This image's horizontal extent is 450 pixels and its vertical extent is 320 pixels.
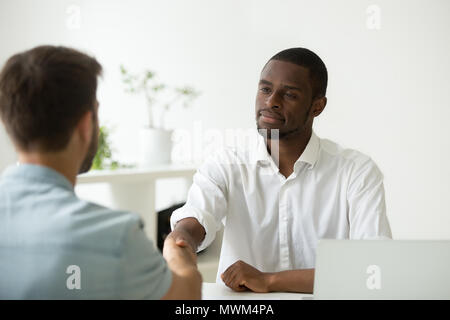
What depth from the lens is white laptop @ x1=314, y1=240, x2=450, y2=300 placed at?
1.09 metres

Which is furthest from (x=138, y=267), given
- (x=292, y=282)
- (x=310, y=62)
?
(x=310, y=62)

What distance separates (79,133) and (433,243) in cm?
72

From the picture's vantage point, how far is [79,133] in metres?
0.97

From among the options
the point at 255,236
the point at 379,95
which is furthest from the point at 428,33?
the point at 255,236

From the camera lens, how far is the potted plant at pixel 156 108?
3.32 metres

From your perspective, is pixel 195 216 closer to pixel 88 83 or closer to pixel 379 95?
pixel 88 83

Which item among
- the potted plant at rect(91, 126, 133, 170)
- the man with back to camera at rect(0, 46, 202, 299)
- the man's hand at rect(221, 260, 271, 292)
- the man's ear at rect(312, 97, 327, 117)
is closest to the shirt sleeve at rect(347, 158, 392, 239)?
the man's ear at rect(312, 97, 327, 117)

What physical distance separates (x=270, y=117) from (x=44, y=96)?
3.35 ft

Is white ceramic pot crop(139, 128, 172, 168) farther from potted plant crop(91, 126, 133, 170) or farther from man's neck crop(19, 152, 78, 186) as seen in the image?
man's neck crop(19, 152, 78, 186)

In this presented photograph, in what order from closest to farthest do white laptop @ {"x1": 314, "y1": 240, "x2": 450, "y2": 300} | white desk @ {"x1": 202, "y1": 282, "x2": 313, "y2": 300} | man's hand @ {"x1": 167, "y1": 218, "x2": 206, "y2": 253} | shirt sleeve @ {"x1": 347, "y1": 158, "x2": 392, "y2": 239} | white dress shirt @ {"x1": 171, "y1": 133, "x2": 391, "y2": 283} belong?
1. white laptop @ {"x1": 314, "y1": 240, "x2": 450, "y2": 300}
2. white desk @ {"x1": 202, "y1": 282, "x2": 313, "y2": 300}
3. man's hand @ {"x1": 167, "y1": 218, "x2": 206, "y2": 253}
4. shirt sleeve @ {"x1": 347, "y1": 158, "x2": 392, "y2": 239}
5. white dress shirt @ {"x1": 171, "y1": 133, "x2": 391, "y2": 283}

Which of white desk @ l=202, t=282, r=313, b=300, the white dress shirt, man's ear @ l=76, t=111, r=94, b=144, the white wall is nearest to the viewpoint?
man's ear @ l=76, t=111, r=94, b=144

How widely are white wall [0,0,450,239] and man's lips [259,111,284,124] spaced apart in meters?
1.63

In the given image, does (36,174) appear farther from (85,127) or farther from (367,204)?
(367,204)

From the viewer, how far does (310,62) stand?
6.18ft
